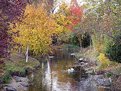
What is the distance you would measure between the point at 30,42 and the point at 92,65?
26.5 feet

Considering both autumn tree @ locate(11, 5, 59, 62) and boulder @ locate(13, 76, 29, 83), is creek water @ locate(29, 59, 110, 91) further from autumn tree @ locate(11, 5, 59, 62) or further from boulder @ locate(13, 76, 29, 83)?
autumn tree @ locate(11, 5, 59, 62)

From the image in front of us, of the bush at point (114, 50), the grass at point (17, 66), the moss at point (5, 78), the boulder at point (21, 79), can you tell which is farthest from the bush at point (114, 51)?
the moss at point (5, 78)

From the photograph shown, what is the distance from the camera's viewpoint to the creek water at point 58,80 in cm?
2740

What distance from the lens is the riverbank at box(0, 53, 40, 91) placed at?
25.5 meters

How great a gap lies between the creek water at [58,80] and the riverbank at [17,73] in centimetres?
76

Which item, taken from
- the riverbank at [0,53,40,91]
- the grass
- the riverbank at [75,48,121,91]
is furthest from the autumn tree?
the riverbank at [75,48,121,91]

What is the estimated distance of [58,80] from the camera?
30.7 metres

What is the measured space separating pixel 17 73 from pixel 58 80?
4003 millimetres

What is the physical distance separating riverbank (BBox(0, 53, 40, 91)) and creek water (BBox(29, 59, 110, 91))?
76 centimetres

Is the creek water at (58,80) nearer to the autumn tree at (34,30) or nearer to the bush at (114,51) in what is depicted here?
the autumn tree at (34,30)

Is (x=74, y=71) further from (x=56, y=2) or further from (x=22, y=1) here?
(x=56, y=2)

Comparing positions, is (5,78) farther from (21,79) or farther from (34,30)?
(34,30)

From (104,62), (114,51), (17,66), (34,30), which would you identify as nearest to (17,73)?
(17,66)

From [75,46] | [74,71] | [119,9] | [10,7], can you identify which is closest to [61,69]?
[74,71]
